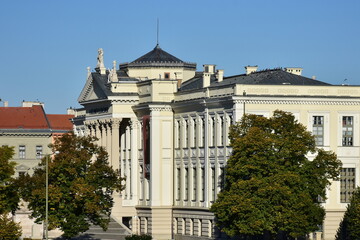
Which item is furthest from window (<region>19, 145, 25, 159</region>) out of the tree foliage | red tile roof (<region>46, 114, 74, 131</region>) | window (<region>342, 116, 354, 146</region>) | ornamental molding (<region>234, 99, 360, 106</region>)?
window (<region>342, 116, 354, 146</region>)

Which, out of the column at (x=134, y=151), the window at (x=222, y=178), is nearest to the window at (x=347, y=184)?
the window at (x=222, y=178)

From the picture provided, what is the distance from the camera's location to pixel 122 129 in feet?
440

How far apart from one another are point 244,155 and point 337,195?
1387 cm

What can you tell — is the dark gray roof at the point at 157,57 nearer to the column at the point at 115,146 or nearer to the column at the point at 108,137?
the column at the point at 108,137

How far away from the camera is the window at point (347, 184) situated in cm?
11425

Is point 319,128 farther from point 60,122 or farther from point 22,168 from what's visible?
point 60,122

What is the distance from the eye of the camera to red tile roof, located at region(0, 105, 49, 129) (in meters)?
167

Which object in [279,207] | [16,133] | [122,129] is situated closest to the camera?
[279,207]

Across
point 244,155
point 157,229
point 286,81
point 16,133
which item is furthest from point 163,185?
point 16,133

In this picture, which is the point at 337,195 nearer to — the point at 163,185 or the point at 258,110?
the point at 258,110

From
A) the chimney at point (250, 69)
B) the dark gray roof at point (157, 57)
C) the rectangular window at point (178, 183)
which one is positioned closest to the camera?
the chimney at point (250, 69)

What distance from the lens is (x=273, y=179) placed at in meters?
101

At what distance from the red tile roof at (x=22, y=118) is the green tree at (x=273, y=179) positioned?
64.6 metres

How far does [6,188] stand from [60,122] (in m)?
64.7
